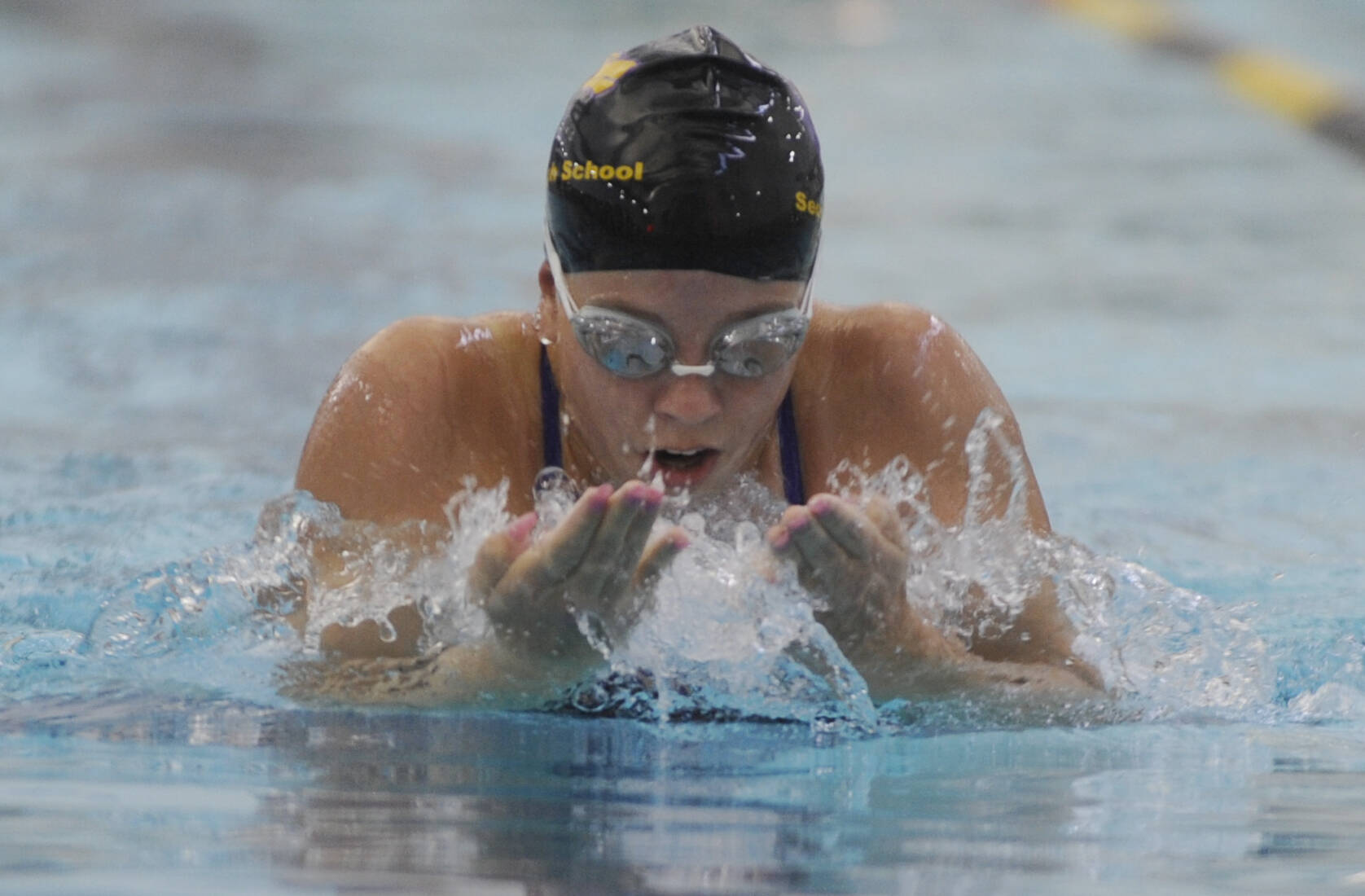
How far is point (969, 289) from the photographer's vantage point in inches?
267

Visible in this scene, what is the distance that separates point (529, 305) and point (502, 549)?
167 inches

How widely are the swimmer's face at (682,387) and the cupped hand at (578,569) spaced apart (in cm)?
33

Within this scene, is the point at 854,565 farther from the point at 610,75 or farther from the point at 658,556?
the point at 610,75

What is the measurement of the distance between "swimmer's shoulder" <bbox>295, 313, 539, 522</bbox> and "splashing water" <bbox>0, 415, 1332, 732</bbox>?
5 cm

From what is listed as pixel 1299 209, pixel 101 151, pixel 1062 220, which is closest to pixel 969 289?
pixel 1062 220

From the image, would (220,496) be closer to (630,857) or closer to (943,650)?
(943,650)

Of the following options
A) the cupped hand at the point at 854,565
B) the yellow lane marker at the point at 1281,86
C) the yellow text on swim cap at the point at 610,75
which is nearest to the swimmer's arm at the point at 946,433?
the cupped hand at the point at 854,565

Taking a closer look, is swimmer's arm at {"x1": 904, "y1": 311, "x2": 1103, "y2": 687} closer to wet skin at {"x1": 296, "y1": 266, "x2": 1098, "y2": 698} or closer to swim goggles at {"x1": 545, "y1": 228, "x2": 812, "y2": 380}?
wet skin at {"x1": 296, "y1": 266, "x2": 1098, "y2": 698}

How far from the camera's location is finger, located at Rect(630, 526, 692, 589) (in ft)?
6.24

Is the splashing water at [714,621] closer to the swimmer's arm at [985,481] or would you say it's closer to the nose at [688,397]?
the swimmer's arm at [985,481]

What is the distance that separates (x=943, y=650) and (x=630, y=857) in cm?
87

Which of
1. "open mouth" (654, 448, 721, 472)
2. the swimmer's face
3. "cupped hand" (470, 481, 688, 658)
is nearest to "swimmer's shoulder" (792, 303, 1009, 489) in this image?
the swimmer's face

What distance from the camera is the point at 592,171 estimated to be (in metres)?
2.36

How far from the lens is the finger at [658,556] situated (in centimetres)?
190
